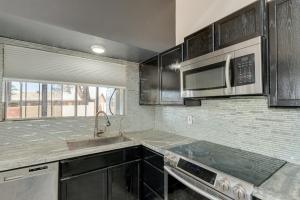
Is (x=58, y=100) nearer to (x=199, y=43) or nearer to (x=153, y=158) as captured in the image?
(x=153, y=158)

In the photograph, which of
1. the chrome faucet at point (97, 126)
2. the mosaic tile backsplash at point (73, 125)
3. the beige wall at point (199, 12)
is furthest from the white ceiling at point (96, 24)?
the chrome faucet at point (97, 126)

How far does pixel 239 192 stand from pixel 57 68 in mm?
2126

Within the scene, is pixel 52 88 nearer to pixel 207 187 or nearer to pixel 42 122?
pixel 42 122

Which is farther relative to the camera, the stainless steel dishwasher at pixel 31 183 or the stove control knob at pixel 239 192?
the stainless steel dishwasher at pixel 31 183

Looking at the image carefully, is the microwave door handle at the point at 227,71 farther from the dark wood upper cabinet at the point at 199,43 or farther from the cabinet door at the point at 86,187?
the cabinet door at the point at 86,187

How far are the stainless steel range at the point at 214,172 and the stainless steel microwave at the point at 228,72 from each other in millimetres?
533

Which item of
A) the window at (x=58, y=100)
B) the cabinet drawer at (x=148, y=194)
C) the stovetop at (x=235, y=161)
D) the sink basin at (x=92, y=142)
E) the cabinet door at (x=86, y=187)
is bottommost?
the cabinet drawer at (x=148, y=194)

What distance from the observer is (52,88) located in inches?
79.7

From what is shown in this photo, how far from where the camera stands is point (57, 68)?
1.98m

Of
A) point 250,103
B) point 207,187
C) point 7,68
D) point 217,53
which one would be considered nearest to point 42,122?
point 7,68

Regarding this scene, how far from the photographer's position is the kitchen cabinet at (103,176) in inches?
60.7

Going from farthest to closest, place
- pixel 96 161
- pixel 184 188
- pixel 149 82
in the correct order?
pixel 149 82 → pixel 96 161 → pixel 184 188

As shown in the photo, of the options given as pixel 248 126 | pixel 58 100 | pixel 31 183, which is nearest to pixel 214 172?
pixel 248 126

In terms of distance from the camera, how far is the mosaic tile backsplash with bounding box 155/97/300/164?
4.27ft
